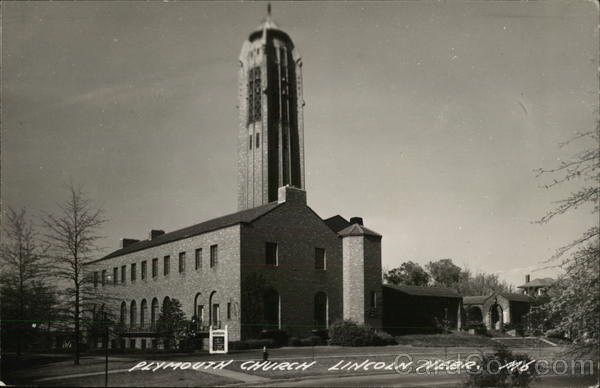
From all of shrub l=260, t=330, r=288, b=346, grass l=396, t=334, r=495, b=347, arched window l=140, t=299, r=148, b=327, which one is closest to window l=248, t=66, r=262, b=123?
arched window l=140, t=299, r=148, b=327

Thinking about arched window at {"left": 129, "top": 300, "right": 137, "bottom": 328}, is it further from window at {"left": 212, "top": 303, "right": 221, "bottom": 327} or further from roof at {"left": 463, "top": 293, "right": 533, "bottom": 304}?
roof at {"left": 463, "top": 293, "right": 533, "bottom": 304}

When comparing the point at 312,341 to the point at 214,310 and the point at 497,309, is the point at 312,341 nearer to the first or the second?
the point at 214,310

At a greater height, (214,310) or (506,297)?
(214,310)

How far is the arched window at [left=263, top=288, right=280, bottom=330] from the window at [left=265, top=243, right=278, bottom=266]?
1.50 meters

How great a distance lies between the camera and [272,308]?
32844mm

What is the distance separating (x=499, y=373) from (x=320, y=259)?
810 inches

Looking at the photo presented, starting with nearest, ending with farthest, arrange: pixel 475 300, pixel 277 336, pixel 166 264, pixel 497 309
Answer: pixel 277 336, pixel 166 264, pixel 497 309, pixel 475 300

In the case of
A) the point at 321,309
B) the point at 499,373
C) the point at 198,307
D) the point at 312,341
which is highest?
the point at 198,307

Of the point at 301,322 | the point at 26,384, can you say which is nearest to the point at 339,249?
the point at 301,322

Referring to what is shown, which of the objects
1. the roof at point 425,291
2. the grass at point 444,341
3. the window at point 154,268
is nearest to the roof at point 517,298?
the roof at point 425,291

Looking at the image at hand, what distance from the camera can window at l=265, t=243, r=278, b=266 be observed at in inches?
1296

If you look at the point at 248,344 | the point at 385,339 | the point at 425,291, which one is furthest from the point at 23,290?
the point at 425,291

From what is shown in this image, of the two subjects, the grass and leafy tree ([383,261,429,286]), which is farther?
leafy tree ([383,261,429,286])

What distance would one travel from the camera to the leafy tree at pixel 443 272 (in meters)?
64.4
